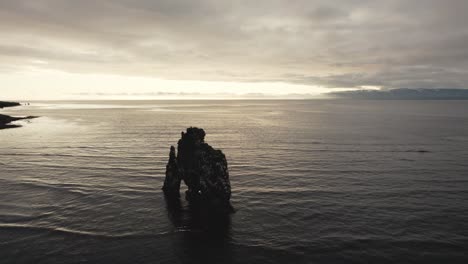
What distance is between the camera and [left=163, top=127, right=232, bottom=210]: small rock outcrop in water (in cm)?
4122

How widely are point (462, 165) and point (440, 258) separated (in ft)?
152

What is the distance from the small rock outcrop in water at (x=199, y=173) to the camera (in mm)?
41219

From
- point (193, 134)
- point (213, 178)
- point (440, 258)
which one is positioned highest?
point (193, 134)

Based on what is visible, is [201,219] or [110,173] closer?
[201,219]

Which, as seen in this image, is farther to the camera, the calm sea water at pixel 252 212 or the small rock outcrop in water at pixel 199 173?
the small rock outcrop in water at pixel 199 173

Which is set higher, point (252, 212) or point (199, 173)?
point (199, 173)

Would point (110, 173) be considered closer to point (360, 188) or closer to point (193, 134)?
point (193, 134)

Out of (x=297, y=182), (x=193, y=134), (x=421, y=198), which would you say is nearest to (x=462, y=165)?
(x=421, y=198)

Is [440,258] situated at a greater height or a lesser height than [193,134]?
lesser

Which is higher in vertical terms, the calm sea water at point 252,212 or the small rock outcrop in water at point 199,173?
the small rock outcrop in water at point 199,173

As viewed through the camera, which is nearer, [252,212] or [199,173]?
[252,212]

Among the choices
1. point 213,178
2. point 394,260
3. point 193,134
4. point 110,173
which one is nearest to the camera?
point 394,260

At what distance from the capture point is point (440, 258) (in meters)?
28.1

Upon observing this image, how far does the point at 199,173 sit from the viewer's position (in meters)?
42.9
